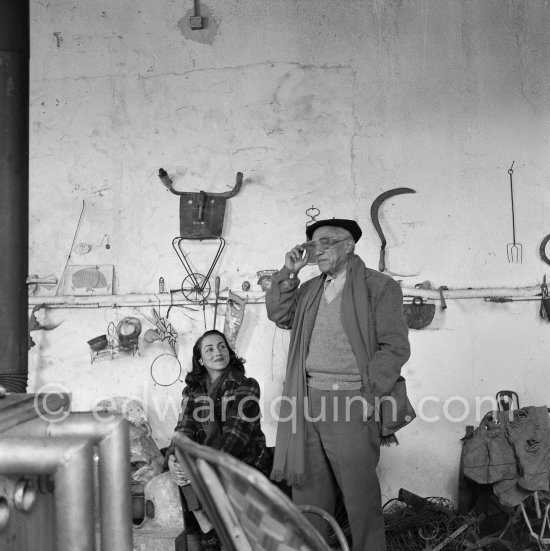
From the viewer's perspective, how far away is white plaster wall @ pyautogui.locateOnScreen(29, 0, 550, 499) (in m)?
4.38

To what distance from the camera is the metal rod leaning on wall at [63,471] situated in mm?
1129

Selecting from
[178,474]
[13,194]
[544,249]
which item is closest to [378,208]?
[544,249]

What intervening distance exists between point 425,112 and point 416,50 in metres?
0.41

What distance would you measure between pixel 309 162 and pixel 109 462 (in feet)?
11.4

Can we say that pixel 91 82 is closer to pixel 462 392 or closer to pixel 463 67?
pixel 463 67

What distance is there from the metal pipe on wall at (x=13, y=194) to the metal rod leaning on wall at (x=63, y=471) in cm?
221

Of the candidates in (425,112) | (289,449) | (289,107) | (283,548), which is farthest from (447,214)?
(283,548)

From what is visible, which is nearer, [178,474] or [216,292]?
[178,474]

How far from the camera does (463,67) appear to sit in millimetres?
4469

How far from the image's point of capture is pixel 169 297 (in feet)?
14.9

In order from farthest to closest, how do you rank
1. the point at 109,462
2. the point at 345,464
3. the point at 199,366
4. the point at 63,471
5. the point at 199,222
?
the point at 199,222
the point at 199,366
the point at 345,464
the point at 109,462
the point at 63,471

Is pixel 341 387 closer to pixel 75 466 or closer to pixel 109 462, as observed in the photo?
pixel 109 462

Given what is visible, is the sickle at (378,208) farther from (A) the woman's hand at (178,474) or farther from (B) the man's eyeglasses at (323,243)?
(A) the woman's hand at (178,474)

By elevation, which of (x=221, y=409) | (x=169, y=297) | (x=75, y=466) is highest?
(x=169, y=297)
